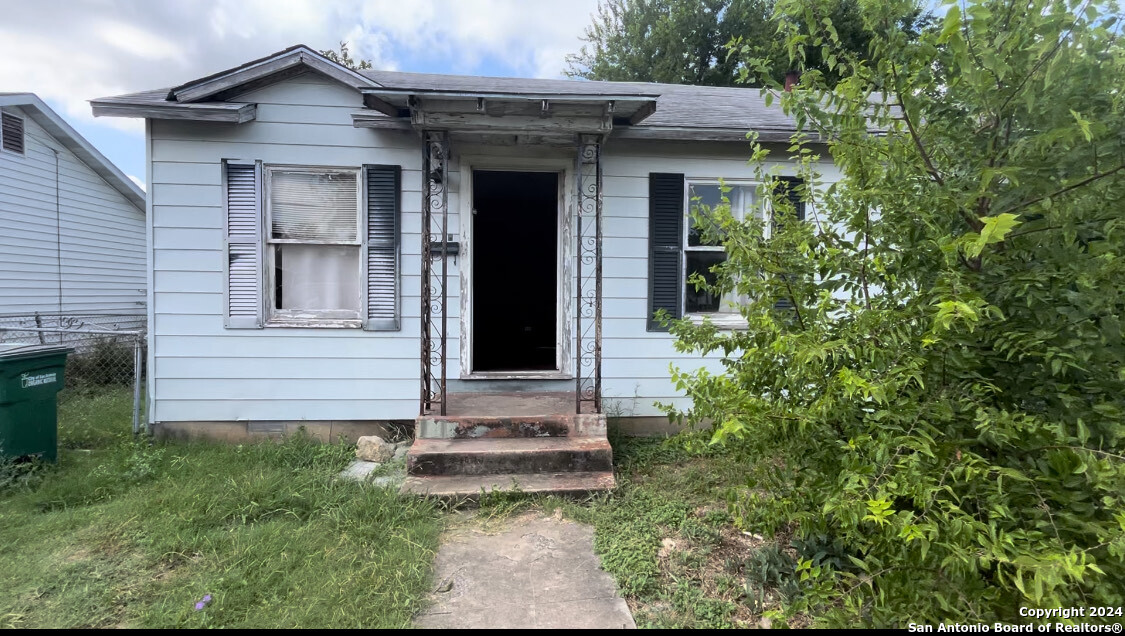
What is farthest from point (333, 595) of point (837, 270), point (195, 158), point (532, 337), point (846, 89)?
point (532, 337)

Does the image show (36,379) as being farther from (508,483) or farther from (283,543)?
(508,483)

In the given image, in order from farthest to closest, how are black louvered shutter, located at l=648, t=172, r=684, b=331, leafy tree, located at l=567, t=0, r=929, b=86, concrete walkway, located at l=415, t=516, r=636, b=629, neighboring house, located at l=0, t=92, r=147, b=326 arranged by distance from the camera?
1. leafy tree, located at l=567, t=0, r=929, b=86
2. neighboring house, located at l=0, t=92, r=147, b=326
3. black louvered shutter, located at l=648, t=172, r=684, b=331
4. concrete walkway, located at l=415, t=516, r=636, b=629

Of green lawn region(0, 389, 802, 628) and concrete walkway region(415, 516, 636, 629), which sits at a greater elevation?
green lawn region(0, 389, 802, 628)

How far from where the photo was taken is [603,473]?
3668mm

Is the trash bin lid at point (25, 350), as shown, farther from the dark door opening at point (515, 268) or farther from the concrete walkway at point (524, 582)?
the dark door opening at point (515, 268)

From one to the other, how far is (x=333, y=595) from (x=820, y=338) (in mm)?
2370

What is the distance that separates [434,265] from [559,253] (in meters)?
1.14

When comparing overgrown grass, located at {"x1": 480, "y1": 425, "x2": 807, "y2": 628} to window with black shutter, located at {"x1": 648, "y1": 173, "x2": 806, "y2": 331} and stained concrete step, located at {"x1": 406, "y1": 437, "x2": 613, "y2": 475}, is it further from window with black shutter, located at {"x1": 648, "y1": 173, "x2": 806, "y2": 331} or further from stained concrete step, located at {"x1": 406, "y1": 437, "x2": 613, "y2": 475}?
window with black shutter, located at {"x1": 648, "y1": 173, "x2": 806, "y2": 331}

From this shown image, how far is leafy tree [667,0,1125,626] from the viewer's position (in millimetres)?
1599

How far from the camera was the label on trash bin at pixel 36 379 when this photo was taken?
3.86 meters

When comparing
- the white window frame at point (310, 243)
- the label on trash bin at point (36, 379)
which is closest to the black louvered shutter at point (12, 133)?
the label on trash bin at point (36, 379)

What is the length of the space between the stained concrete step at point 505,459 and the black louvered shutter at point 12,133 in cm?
958

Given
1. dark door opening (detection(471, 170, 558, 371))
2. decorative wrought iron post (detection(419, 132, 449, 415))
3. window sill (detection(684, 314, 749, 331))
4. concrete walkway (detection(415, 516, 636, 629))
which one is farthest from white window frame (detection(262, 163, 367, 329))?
dark door opening (detection(471, 170, 558, 371))

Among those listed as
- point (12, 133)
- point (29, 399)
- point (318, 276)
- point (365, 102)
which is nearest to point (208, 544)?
point (29, 399)
